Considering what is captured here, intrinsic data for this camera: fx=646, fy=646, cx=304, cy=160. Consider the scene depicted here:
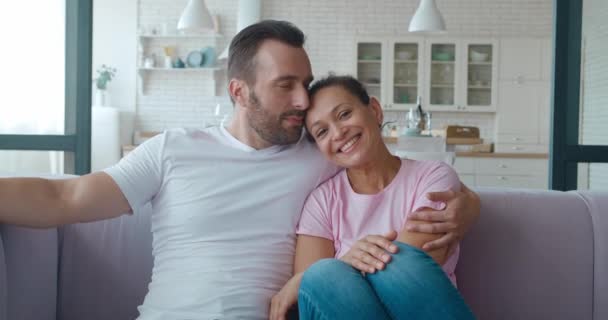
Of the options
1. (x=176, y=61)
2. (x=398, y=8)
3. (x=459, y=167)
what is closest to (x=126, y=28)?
(x=176, y=61)

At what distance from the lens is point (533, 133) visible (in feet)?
23.2

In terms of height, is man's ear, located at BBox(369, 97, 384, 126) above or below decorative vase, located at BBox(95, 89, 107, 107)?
below

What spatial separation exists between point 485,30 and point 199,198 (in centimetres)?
633

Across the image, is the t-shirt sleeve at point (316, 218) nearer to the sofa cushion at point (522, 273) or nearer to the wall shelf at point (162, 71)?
the sofa cushion at point (522, 273)

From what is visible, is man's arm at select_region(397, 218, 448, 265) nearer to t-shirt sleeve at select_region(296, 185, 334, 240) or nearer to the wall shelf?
t-shirt sleeve at select_region(296, 185, 334, 240)

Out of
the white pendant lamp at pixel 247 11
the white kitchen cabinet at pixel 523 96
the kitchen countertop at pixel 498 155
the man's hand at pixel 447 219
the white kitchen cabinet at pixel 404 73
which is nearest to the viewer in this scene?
the man's hand at pixel 447 219

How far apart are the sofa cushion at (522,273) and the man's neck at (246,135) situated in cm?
63

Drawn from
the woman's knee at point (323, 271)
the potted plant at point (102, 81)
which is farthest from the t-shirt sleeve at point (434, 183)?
the potted plant at point (102, 81)

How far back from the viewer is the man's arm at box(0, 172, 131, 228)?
147 centimetres

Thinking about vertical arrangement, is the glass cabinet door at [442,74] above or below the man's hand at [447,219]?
above

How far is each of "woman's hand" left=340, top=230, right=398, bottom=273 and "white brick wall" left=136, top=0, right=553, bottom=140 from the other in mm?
6134

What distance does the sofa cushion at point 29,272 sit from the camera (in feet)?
5.30

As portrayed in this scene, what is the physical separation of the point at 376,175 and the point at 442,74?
19.2 feet

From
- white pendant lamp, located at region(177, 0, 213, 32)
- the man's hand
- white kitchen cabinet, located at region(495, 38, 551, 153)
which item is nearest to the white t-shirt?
the man's hand
